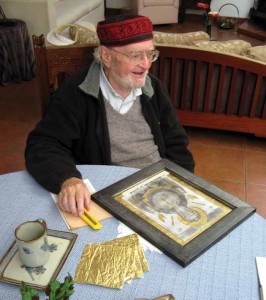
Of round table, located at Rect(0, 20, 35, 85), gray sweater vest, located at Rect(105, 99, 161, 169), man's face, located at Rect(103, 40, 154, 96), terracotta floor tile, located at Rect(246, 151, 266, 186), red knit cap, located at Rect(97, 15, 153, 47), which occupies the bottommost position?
terracotta floor tile, located at Rect(246, 151, 266, 186)

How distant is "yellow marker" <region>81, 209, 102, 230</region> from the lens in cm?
98

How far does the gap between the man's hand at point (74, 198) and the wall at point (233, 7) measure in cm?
596

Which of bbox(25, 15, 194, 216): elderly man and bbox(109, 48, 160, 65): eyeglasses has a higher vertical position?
bbox(109, 48, 160, 65): eyeglasses

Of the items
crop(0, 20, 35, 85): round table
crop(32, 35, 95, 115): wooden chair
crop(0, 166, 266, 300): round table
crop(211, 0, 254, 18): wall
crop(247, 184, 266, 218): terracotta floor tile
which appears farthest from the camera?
crop(211, 0, 254, 18): wall

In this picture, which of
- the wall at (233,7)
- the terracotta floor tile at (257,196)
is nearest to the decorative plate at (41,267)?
the terracotta floor tile at (257,196)

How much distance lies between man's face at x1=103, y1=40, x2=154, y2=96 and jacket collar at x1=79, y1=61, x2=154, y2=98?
0.06m

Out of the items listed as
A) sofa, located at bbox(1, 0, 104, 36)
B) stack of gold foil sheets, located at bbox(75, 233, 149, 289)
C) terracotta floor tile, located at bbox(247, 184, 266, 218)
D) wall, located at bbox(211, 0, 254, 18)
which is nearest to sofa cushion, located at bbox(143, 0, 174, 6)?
wall, located at bbox(211, 0, 254, 18)

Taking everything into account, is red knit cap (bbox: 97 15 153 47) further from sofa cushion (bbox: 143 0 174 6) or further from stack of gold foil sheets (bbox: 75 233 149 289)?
sofa cushion (bbox: 143 0 174 6)

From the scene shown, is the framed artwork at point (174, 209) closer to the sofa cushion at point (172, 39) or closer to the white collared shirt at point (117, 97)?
the white collared shirt at point (117, 97)

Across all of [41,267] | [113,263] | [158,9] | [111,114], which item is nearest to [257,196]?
[111,114]

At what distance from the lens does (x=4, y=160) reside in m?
2.57

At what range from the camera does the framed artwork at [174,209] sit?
92 cm

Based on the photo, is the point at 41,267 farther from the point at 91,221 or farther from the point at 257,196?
the point at 257,196

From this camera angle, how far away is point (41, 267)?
0.86 metres
